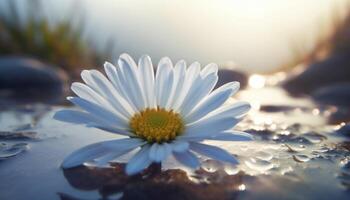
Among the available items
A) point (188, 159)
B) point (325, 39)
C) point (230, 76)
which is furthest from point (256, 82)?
point (188, 159)

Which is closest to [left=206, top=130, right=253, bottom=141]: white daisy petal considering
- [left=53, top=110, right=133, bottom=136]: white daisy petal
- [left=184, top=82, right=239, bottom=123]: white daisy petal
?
[left=184, top=82, right=239, bottom=123]: white daisy petal

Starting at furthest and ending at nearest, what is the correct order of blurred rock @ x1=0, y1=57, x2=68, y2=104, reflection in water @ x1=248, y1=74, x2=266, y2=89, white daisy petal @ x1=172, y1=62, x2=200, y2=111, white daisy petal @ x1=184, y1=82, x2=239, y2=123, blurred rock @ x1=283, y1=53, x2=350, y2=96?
blurred rock @ x1=283, y1=53, x2=350, y2=96, reflection in water @ x1=248, y1=74, x2=266, y2=89, blurred rock @ x1=0, y1=57, x2=68, y2=104, white daisy petal @ x1=172, y1=62, x2=200, y2=111, white daisy petal @ x1=184, y1=82, x2=239, y2=123

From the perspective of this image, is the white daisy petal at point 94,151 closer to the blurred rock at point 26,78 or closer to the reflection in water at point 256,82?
the blurred rock at point 26,78

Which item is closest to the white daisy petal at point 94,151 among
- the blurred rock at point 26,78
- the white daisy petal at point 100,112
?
the white daisy petal at point 100,112

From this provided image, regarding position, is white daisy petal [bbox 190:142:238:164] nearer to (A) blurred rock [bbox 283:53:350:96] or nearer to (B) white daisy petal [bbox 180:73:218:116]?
Result: (B) white daisy petal [bbox 180:73:218:116]

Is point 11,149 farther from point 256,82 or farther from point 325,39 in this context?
point 325,39
